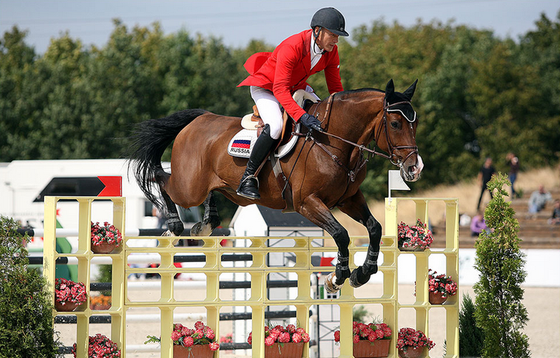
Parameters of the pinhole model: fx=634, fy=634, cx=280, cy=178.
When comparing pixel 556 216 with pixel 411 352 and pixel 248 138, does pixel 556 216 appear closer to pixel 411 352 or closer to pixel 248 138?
pixel 411 352

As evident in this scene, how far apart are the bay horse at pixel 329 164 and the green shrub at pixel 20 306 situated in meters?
1.28

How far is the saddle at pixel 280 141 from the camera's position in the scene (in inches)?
177

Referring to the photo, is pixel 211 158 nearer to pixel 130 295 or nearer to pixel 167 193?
pixel 167 193

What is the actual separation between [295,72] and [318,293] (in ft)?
7.87

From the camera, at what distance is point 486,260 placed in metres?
5.00

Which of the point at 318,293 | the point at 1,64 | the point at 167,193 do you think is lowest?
the point at 318,293

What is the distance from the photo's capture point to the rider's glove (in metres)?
4.34

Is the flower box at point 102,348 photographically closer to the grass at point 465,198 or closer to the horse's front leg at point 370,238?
the horse's front leg at point 370,238

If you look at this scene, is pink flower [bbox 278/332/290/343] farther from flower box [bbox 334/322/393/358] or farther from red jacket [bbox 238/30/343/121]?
red jacket [bbox 238/30/343/121]

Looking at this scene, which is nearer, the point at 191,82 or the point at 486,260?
the point at 486,260

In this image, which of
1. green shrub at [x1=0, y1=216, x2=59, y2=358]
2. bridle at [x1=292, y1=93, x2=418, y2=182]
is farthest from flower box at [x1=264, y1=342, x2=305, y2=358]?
green shrub at [x1=0, y1=216, x2=59, y2=358]

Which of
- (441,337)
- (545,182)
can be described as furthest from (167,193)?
(545,182)

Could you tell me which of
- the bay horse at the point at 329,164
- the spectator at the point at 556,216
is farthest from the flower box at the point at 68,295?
the spectator at the point at 556,216

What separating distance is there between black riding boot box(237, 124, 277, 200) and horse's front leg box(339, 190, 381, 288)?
70cm
